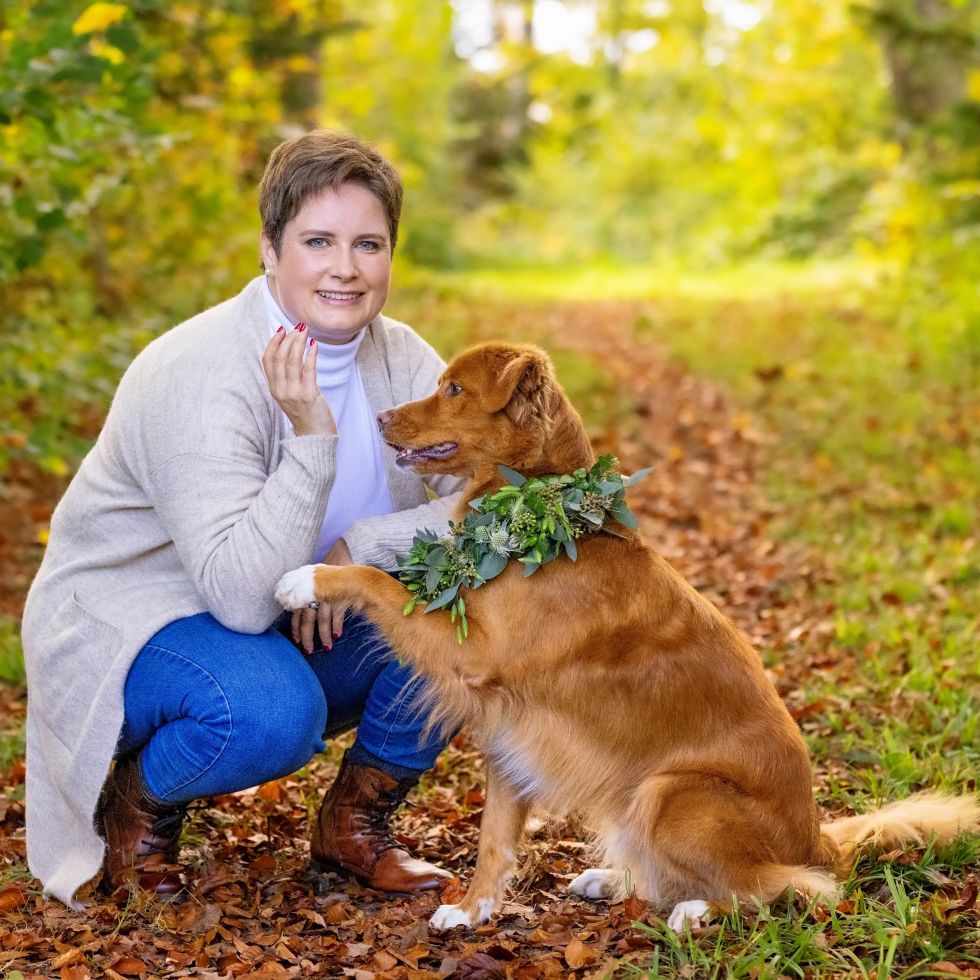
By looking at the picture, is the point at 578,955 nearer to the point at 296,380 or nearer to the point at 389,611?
the point at 389,611

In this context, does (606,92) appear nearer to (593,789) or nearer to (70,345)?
(70,345)

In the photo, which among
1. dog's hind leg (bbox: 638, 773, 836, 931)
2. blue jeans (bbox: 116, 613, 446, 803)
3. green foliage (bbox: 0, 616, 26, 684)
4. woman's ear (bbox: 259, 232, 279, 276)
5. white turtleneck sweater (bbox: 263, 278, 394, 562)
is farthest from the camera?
green foliage (bbox: 0, 616, 26, 684)

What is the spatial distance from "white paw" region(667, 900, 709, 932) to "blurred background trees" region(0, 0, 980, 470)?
3204 millimetres

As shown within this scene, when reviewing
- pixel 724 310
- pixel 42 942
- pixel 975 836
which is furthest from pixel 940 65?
pixel 42 942

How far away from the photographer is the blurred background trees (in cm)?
495

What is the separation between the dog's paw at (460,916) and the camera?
3.02 meters

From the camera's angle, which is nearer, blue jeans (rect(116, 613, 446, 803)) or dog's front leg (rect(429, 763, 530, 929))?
blue jeans (rect(116, 613, 446, 803))

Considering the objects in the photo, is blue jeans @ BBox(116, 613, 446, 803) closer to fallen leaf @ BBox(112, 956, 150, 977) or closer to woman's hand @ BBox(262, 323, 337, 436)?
fallen leaf @ BBox(112, 956, 150, 977)

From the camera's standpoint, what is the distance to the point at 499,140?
32.2 m

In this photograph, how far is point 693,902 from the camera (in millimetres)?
2832

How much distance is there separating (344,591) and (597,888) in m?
1.05

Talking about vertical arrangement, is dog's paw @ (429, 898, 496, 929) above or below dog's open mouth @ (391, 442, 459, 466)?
below

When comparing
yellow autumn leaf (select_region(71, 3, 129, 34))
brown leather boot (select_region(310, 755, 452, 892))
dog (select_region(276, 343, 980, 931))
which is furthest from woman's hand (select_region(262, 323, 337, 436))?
yellow autumn leaf (select_region(71, 3, 129, 34))

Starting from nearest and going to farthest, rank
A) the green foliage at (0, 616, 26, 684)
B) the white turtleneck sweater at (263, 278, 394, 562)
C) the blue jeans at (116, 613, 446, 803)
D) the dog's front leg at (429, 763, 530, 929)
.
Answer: the blue jeans at (116, 613, 446, 803) < the dog's front leg at (429, 763, 530, 929) < the white turtleneck sweater at (263, 278, 394, 562) < the green foliage at (0, 616, 26, 684)
